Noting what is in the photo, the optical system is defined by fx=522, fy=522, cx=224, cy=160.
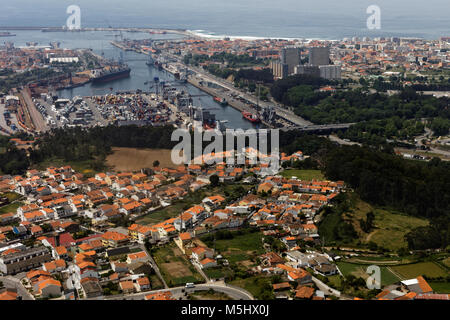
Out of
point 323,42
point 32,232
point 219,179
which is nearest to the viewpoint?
point 32,232

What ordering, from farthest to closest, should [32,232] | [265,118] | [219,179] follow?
[265,118] → [219,179] → [32,232]

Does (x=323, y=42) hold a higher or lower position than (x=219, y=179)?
higher

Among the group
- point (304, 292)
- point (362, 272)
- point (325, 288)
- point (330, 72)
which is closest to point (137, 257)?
point (304, 292)

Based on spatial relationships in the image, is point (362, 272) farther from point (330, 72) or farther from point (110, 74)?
point (110, 74)

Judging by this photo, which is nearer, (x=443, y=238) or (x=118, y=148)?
(x=443, y=238)

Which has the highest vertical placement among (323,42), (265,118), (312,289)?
(323,42)

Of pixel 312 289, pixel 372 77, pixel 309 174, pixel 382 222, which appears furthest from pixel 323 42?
pixel 312 289

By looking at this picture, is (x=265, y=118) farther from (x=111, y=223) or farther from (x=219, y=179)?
(x=111, y=223)

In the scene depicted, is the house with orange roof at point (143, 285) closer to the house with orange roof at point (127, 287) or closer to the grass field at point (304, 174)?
the house with orange roof at point (127, 287)

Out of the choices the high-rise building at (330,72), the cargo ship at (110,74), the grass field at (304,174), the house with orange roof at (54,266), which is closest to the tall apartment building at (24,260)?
the house with orange roof at (54,266)
